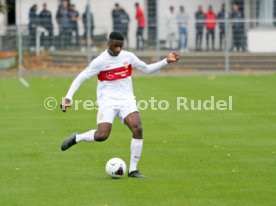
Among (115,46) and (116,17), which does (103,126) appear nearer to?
(115,46)

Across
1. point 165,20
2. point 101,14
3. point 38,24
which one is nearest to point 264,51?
point 165,20

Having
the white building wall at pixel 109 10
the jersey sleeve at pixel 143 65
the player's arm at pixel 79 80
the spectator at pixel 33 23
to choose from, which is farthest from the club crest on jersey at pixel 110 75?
the white building wall at pixel 109 10

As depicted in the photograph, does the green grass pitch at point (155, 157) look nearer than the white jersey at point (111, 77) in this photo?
Yes

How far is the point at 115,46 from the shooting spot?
13.3 m

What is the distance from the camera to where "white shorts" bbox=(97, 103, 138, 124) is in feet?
43.9

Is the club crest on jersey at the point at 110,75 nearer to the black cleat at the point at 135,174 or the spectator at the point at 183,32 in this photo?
the black cleat at the point at 135,174

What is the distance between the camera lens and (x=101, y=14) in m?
38.2

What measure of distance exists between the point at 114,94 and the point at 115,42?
77cm

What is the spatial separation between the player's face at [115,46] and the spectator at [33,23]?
2340cm

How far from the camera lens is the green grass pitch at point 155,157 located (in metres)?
11.7

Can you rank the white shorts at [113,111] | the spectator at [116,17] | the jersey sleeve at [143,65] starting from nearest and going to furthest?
the white shorts at [113,111]
the jersey sleeve at [143,65]
the spectator at [116,17]

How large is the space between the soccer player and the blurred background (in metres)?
22.2

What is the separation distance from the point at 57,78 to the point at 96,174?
2070cm

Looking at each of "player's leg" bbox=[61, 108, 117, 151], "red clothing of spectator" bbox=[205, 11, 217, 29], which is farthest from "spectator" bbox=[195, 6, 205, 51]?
"player's leg" bbox=[61, 108, 117, 151]
